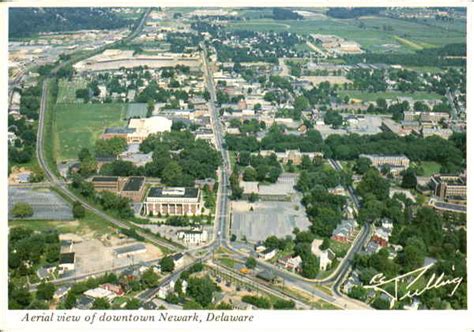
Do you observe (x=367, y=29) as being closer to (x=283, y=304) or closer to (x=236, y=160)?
(x=236, y=160)

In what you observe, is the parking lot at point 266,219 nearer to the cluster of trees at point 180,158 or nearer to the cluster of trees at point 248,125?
the cluster of trees at point 180,158

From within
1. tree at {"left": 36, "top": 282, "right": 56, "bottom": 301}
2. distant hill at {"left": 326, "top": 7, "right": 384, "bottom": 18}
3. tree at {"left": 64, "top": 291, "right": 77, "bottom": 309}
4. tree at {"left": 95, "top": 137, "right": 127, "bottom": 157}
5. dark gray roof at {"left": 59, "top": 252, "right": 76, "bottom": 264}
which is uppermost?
distant hill at {"left": 326, "top": 7, "right": 384, "bottom": 18}

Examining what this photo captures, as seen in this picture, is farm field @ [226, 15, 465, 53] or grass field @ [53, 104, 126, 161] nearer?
grass field @ [53, 104, 126, 161]

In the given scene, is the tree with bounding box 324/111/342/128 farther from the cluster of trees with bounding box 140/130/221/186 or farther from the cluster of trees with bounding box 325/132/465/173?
the cluster of trees with bounding box 140/130/221/186

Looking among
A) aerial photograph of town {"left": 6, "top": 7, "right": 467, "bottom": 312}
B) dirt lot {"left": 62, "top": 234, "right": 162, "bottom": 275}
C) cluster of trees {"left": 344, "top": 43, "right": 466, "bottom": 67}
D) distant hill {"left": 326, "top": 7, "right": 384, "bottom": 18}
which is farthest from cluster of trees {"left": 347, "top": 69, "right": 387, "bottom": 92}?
dirt lot {"left": 62, "top": 234, "right": 162, "bottom": 275}

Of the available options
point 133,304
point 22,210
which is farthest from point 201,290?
point 22,210

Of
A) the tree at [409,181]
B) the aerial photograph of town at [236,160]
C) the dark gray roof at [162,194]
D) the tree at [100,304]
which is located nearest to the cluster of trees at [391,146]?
the aerial photograph of town at [236,160]
